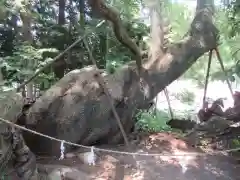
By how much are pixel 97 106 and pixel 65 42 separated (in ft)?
6.57

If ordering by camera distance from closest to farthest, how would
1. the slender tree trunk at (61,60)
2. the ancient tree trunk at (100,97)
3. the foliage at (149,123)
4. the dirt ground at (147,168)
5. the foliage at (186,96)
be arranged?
the dirt ground at (147,168), the ancient tree trunk at (100,97), the foliage at (149,123), the slender tree trunk at (61,60), the foliage at (186,96)

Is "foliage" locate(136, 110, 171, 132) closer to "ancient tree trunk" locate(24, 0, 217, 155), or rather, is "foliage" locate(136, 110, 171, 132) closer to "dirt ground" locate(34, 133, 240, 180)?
"ancient tree trunk" locate(24, 0, 217, 155)

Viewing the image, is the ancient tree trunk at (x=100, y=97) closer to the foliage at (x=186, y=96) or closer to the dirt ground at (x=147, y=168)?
the dirt ground at (x=147, y=168)

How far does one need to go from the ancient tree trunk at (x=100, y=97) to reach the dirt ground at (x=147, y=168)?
302 millimetres

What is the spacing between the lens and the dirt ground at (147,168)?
3.27 metres

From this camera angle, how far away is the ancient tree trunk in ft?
12.2

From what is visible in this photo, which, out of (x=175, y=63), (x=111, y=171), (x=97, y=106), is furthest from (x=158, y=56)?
(x=111, y=171)

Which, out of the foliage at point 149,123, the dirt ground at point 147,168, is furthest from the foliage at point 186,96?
the dirt ground at point 147,168

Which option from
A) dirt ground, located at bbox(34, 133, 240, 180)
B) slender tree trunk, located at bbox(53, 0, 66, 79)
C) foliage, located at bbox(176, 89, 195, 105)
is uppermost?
slender tree trunk, located at bbox(53, 0, 66, 79)

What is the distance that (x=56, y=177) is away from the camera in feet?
10.2

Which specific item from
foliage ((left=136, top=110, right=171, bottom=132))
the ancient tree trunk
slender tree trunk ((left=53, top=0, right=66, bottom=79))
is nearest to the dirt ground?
the ancient tree trunk

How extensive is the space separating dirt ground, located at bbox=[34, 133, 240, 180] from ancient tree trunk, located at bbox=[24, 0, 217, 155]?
0.30m

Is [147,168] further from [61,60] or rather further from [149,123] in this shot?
[61,60]

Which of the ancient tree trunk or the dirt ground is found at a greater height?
the ancient tree trunk
